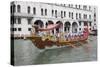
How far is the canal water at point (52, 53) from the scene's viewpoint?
8.20 ft

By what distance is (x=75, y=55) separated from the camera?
9.18 ft

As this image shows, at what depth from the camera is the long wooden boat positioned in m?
2.59

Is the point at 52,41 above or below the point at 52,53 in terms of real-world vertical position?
above

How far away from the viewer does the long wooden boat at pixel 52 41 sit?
2594mm

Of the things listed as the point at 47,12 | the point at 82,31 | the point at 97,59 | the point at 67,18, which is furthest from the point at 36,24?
the point at 97,59

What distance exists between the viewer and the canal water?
8.20ft

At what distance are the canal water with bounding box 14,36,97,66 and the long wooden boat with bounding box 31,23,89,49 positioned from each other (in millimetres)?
43

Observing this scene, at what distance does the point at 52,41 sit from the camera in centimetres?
268

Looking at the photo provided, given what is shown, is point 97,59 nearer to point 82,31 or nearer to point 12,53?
point 82,31

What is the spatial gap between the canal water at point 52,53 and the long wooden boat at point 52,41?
4 centimetres

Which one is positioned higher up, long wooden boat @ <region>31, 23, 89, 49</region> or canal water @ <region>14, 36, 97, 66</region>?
long wooden boat @ <region>31, 23, 89, 49</region>

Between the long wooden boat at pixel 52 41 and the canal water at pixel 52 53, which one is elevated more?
the long wooden boat at pixel 52 41

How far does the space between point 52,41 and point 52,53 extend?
127mm
